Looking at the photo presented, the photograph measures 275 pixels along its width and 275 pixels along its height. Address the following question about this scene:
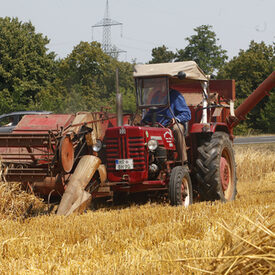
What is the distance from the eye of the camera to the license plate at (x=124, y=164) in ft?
26.7

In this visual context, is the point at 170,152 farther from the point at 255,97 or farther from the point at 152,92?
the point at 255,97

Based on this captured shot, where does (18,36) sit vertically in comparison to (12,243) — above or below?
above

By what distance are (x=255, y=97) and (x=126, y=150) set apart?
10.8 feet

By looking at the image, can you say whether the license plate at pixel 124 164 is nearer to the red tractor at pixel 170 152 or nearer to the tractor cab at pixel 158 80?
the red tractor at pixel 170 152

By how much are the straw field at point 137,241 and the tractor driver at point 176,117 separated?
4.07 ft

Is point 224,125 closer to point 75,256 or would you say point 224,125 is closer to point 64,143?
point 64,143

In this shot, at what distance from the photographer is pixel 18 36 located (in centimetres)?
4141

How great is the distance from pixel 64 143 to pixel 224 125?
11.2ft

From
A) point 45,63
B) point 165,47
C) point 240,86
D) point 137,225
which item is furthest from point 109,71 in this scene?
point 137,225

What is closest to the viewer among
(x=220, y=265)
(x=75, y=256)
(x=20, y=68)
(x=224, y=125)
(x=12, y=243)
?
(x=220, y=265)

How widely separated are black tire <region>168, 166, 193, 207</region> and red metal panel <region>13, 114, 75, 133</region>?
2.08 m

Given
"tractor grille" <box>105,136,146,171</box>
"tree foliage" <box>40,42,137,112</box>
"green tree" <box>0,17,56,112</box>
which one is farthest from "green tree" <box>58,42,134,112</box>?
"tractor grille" <box>105,136,146,171</box>

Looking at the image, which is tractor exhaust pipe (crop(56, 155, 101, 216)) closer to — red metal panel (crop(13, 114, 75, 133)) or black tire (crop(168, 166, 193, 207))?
red metal panel (crop(13, 114, 75, 133))

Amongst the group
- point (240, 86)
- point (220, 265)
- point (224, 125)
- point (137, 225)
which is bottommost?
point (137, 225)
